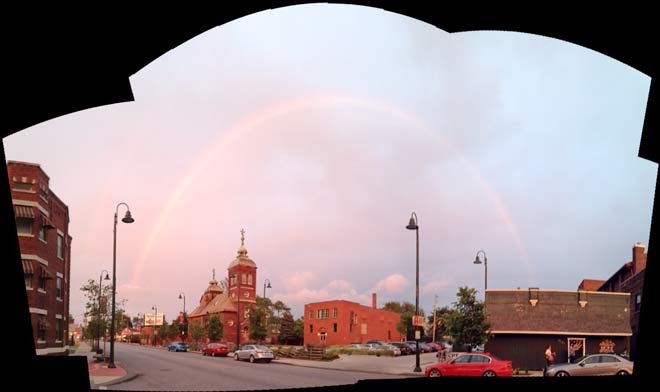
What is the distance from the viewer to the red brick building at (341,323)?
94.6 metres

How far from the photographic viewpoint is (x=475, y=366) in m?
28.2

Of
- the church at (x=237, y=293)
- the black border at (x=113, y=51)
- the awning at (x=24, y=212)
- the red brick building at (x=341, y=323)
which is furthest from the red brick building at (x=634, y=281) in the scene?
the church at (x=237, y=293)

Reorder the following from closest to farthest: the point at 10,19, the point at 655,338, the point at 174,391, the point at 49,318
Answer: the point at 10,19 < the point at 655,338 < the point at 174,391 < the point at 49,318

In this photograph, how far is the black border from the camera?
14.5 ft

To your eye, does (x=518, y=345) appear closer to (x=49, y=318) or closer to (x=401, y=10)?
(x=49, y=318)

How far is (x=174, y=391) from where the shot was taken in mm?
24984

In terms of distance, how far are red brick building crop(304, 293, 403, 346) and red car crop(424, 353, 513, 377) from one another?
219 ft

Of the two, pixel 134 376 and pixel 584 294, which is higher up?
pixel 584 294

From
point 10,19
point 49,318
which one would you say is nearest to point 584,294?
point 49,318

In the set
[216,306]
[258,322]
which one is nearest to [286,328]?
[258,322]

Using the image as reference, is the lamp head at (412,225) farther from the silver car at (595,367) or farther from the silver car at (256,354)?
the silver car at (256,354)

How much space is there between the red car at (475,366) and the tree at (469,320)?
10167 mm

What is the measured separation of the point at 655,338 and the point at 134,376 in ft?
106

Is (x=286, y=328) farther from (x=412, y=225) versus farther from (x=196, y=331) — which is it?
(x=412, y=225)
